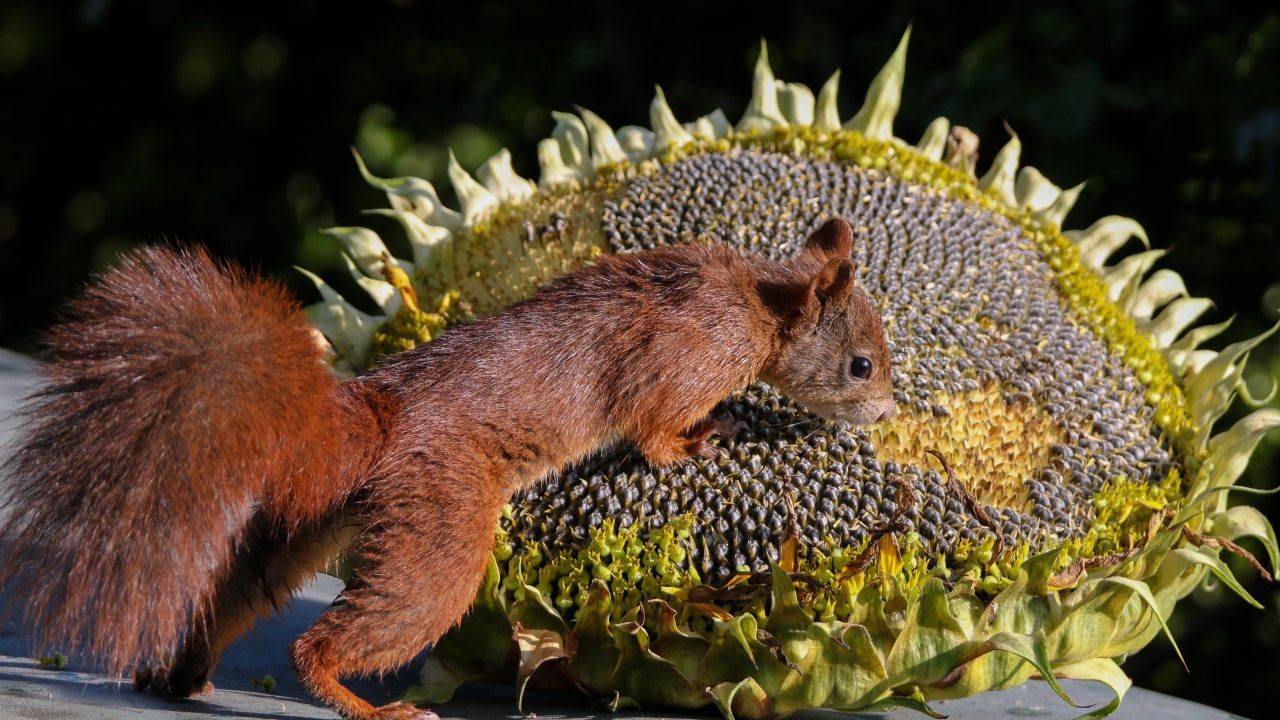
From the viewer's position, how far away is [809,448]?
7.29 feet

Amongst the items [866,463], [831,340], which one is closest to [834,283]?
[831,340]

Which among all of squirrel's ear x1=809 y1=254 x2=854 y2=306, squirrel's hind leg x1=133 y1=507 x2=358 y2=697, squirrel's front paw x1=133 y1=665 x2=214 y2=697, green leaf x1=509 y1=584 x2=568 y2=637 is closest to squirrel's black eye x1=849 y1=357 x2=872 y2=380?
squirrel's ear x1=809 y1=254 x2=854 y2=306

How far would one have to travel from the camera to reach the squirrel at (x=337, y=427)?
1846 mm

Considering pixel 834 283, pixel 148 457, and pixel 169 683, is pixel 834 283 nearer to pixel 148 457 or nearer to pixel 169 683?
pixel 148 457

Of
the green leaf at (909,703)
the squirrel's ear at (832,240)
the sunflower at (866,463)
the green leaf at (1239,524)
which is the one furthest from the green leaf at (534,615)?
the green leaf at (1239,524)

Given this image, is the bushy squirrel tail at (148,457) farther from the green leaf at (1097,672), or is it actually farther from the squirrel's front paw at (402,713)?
the green leaf at (1097,672)

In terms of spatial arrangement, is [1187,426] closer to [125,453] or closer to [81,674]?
[125,453]

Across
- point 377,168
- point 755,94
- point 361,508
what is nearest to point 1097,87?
point 755,94

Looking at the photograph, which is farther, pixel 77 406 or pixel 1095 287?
pixel 1095 287

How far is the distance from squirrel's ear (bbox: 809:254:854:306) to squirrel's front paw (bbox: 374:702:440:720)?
3.09 feet

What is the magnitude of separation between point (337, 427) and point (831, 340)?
2.82 ft

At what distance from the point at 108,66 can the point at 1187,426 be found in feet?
17.2

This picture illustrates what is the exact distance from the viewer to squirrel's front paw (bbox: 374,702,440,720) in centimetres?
203

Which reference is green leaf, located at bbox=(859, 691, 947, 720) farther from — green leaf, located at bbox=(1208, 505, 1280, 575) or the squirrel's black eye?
green leaf, located at bbox=(1208, 505, 1280, 575)
